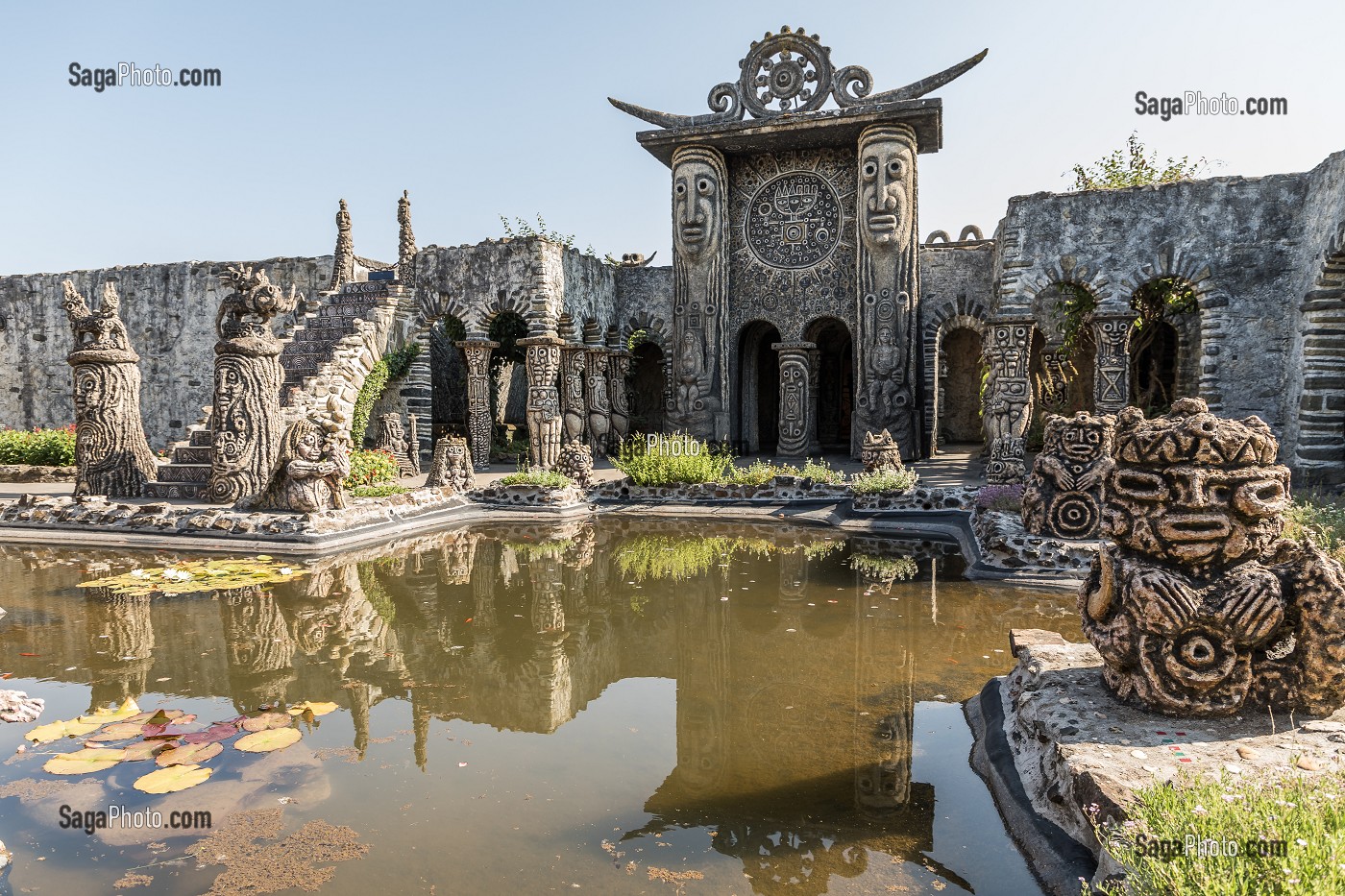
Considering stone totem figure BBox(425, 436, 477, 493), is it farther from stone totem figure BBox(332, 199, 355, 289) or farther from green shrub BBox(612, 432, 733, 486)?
stone totem figure BBox(332, 199, 355, 289)

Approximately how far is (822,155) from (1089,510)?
11578mm

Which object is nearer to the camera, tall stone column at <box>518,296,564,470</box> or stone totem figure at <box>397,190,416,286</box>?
tall stone column at <box>518,296,564,470</box>

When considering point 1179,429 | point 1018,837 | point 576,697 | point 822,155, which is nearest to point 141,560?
point 576,697

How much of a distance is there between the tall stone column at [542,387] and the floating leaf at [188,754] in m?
11.1

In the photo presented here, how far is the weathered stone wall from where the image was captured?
1956 centimetres

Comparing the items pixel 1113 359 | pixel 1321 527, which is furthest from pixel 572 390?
pixel 1321 527

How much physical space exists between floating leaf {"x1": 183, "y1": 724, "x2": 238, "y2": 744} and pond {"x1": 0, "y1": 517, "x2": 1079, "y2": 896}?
128mm

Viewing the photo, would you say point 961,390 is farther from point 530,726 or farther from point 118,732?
point 118,732

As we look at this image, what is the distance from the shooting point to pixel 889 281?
15.6m

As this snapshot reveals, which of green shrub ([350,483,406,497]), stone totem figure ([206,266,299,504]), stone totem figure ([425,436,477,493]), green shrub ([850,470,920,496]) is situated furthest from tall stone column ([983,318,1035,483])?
stone totem figure ([206,266,299,504])

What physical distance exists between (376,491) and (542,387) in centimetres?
541

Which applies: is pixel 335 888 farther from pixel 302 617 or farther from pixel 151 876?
pixel 302 617

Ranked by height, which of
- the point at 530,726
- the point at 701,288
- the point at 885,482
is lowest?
the point at 530,726

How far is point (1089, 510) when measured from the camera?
23.4 feet
